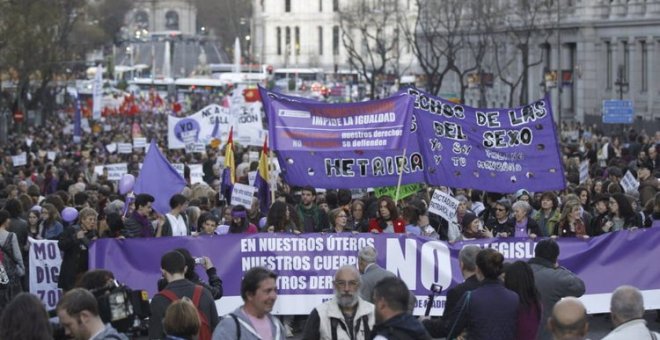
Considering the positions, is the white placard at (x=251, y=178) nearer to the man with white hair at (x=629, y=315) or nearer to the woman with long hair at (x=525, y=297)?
the woman with long hair at (x=525, y=297)

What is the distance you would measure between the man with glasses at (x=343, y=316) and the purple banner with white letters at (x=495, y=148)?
25.1 ft

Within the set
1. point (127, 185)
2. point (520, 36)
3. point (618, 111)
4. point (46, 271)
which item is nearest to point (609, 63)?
point (520, 36)

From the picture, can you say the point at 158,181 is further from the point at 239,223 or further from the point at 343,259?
the point at 343,259

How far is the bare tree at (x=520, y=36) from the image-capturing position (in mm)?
68762

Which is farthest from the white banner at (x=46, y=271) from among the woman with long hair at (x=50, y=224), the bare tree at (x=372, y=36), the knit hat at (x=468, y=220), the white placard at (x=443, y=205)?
the bare tree at (x=372, y=36)

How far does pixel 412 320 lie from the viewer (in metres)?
10.1

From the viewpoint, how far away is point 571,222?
696 inches

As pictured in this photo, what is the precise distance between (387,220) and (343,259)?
0.93m

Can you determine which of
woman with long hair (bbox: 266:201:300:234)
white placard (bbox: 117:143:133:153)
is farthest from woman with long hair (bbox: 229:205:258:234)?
white placard (bbox: 117:143:133:153)

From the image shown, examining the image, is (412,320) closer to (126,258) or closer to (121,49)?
(126,258)

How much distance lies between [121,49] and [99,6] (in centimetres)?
3121

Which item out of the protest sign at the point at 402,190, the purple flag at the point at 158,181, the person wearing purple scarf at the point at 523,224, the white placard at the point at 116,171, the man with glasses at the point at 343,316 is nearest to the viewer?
the man with glasses at the point at 343,316

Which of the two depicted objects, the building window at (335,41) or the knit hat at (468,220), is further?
the building window at (335,41)

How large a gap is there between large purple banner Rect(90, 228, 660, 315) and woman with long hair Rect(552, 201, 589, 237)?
0.51 m
